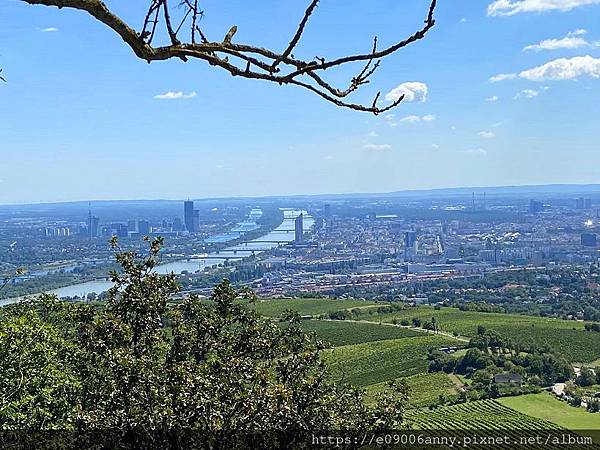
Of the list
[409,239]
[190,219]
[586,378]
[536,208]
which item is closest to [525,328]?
[586,378]

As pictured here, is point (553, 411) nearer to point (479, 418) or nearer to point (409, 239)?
point (479, 418)

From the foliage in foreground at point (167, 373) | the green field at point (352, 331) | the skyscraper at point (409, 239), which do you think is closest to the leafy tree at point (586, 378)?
the green field at point (352, 331)

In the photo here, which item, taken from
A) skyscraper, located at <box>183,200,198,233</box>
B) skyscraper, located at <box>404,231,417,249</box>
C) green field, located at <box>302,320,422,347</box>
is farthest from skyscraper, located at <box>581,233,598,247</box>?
green field, located at <box>302,320,422,347</box>

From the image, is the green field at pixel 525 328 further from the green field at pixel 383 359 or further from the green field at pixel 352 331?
the green field at pixel 383 359

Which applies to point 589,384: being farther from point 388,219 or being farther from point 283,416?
point 388,219

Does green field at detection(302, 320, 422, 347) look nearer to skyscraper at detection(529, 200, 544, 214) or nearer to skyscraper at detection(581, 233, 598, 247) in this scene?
skyscraper at detection(581, 233, 598, 247)
